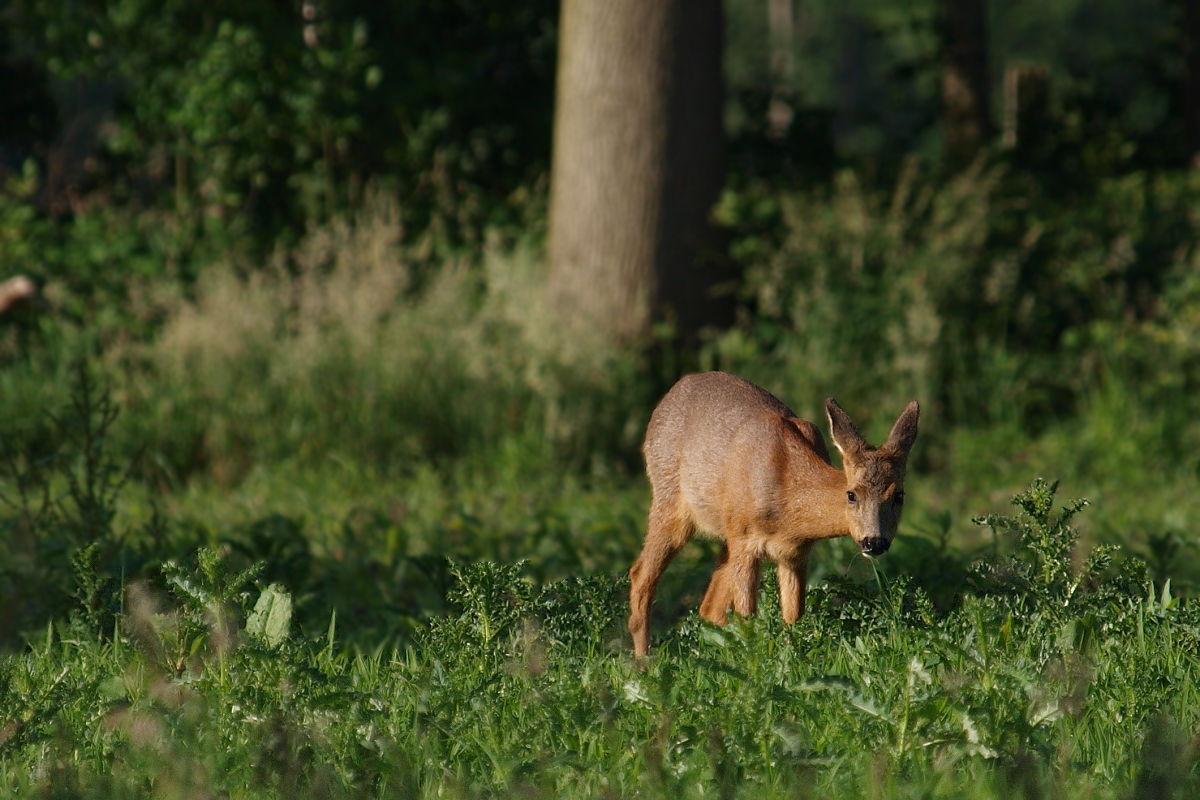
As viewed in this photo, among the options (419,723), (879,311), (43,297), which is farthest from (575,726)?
(43,297)

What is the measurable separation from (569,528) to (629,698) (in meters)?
3.59

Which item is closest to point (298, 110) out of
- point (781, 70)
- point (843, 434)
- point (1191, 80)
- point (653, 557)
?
point (781, 70)

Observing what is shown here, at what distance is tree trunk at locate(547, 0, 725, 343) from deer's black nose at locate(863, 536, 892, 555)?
5684 mm

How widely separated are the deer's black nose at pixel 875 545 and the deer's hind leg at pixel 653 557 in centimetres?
78

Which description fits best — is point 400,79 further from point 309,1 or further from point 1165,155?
point 1165,155

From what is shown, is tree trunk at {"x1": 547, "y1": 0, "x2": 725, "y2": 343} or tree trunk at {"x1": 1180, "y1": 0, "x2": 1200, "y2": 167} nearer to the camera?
tree trunk at {"x1": 547, "y1": 0, "x2": 725, "y2": 343}

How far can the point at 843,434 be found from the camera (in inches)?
148

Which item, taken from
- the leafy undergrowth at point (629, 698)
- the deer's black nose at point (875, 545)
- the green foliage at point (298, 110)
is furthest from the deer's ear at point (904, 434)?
the green foliage at point (298, 110)

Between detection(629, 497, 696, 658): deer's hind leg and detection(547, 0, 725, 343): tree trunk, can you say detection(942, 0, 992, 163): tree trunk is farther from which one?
detection(629, 497, 696, 658): deer's hind leg

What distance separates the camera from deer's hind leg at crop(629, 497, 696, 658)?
168 inches

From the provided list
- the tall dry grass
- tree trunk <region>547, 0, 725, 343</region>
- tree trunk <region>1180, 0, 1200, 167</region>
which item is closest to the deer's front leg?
the tall dry grass

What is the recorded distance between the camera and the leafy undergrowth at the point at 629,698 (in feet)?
10.7

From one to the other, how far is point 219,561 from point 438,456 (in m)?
5.20

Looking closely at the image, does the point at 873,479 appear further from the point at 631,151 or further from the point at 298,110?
the point at 298,110
